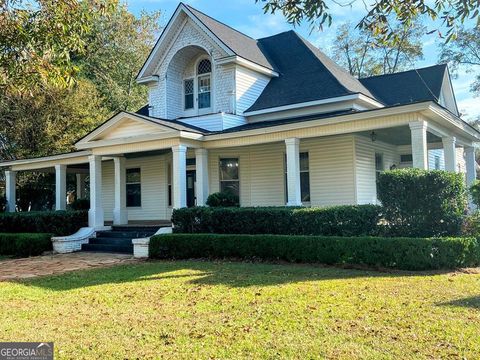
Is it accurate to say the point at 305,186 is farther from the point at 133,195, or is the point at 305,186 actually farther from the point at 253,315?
the point at 253,315

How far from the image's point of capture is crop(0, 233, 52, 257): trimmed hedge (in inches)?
595

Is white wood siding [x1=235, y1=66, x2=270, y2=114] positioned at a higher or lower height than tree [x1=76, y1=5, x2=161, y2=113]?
lower

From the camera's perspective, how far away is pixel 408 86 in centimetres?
1898

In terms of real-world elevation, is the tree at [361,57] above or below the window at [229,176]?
above

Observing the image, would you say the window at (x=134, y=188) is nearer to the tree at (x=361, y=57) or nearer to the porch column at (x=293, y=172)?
the porch column at (x=293, y=172)

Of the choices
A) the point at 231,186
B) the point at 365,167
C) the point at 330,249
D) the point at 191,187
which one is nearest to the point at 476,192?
the point at 330,249

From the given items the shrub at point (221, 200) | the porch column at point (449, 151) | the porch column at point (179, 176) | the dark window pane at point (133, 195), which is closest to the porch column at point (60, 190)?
the dark window pane at point (133, 195)

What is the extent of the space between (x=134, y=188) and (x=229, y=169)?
5.12 metres

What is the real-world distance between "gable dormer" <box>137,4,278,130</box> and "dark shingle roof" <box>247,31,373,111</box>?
2.19ft

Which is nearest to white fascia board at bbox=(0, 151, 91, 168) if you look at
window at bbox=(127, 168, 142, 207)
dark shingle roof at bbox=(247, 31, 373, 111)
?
window at bbox=(127, 168, 142, 207)

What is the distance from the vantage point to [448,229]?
9812 millimetres

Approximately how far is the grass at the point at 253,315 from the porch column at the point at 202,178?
18.9ft

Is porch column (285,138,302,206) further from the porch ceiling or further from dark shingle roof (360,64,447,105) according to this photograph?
dark shingle roof (360,64,447,105)

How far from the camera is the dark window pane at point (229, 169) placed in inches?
675
